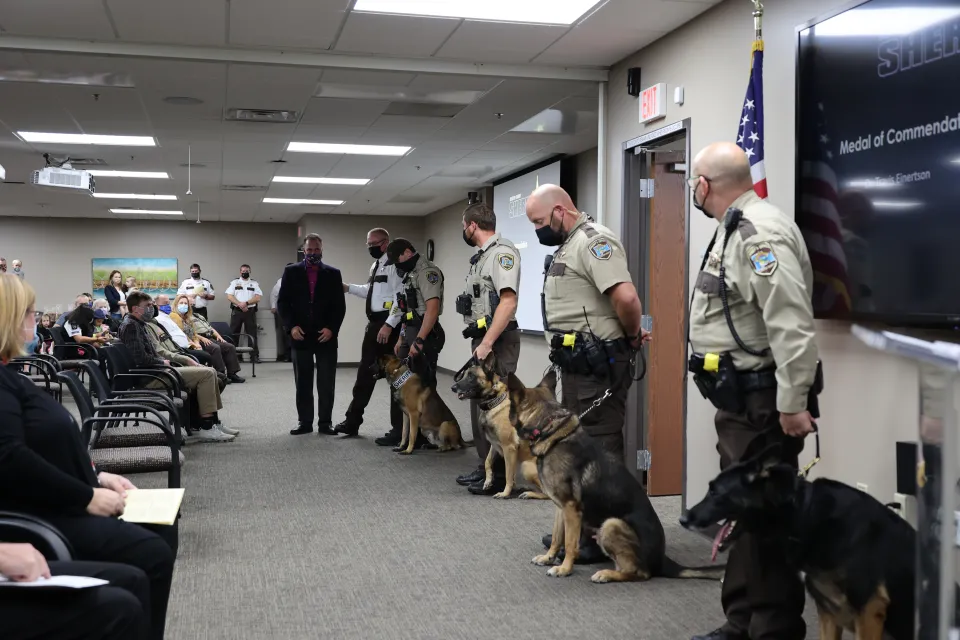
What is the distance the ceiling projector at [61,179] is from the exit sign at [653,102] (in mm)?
5827

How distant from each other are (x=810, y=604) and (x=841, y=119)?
1841 mm

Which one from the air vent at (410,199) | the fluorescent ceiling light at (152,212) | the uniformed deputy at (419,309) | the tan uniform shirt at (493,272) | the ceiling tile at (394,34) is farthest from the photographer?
the fluorescent ceiling light at (152,212)

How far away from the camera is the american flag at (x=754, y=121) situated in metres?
3.55

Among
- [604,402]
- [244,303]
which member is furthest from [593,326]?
[244,303]

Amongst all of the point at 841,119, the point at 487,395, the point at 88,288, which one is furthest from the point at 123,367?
the point at 88,288

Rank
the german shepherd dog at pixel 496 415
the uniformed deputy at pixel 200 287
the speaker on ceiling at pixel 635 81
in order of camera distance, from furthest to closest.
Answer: the uniformed deputy at pixel 200 287
the speaker on ceiling at pixel 635 81
the german shepherd dog at pixel 496 415

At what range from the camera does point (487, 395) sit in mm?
4836

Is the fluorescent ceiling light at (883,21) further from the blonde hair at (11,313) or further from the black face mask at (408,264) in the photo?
the black face mask at (408,264)

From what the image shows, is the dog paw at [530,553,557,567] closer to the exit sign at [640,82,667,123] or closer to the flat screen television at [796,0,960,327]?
the flat screen television at [796,0,960,327]

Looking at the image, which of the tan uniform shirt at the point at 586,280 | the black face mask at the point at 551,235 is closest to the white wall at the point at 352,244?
the black face mask at the point at 551,235

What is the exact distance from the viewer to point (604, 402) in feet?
12.4

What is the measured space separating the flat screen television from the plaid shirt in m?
4.53

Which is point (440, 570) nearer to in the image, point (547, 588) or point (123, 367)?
point (547, 588)

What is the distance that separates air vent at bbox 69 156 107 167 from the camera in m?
9.40
